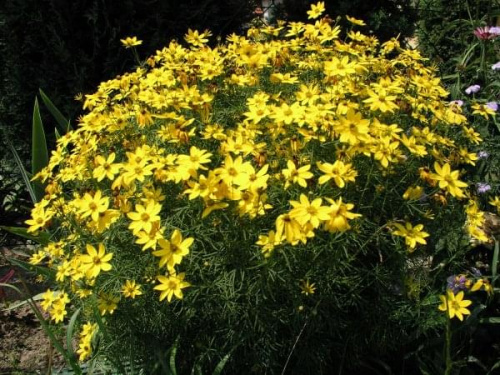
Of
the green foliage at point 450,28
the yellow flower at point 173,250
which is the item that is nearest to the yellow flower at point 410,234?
the yellow flower at point 173,250

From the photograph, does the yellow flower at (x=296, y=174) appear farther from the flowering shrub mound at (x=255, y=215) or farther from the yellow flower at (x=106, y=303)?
the yellow flower at (x=106, y=303)

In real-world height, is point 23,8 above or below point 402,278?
above

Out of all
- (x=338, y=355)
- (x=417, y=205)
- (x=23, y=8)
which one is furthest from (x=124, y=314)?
(x=23, y=8)

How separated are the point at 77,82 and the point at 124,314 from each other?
2.20 metres

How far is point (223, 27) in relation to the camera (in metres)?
4.15

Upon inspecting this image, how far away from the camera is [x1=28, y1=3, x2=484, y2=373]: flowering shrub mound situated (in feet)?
6.06

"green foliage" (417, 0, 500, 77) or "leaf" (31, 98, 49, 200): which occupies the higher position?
"leaf" (31, 98, 49, 200)

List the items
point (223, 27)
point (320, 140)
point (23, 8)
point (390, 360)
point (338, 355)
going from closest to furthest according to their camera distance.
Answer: point (320, 140) < point (338, 355) < point (390, 360) < point (23, 8) < point (223, 27)

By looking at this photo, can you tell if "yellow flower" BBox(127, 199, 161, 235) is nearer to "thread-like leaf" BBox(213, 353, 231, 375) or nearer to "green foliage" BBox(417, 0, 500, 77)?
"thread-like leaf" BBox(213, 353, 231, 375)

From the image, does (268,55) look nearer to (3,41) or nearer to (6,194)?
(3,41)

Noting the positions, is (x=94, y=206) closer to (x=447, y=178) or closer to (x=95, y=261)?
(x=95, y=261)

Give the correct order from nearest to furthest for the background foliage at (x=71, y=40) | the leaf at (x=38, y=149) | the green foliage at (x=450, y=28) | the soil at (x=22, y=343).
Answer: the soil at (x=22, y=343)
the leaf at (x=38, y=149)
the background foliage at (x=71, y=40)
the green foliage at (x=450, y=28)

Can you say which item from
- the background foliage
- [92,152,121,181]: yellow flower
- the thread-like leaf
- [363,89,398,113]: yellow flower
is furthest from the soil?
[363,89,398,113]: yellow flower

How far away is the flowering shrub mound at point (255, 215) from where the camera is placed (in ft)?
6.06
